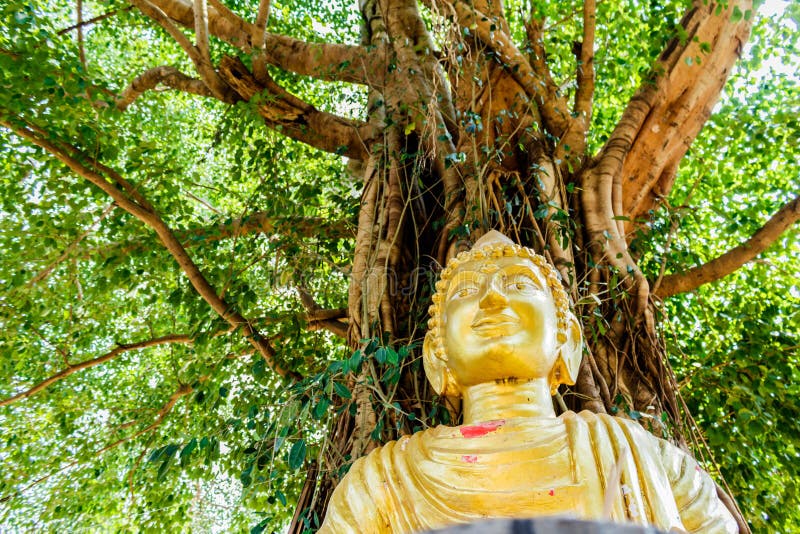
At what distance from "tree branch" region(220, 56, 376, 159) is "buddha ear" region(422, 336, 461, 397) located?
6.60 ft

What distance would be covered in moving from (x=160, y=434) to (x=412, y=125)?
3.00m

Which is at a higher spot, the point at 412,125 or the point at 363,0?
the point at 363,0

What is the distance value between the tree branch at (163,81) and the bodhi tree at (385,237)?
15mm

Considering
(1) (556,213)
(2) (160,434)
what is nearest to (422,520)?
(1) (556,213)

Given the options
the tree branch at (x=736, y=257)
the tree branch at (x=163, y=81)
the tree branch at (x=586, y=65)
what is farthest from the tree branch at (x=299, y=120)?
the tree branch at (x=736, y=257)

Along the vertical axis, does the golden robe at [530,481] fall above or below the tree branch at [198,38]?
below

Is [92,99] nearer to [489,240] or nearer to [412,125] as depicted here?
[412,125]

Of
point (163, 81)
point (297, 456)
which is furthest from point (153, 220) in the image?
point (163, 81)

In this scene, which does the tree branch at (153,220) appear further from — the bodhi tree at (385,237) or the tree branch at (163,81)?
the tree branch at (163,81)

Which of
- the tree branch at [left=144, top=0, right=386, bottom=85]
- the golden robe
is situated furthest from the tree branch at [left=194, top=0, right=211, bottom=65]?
the golden robe

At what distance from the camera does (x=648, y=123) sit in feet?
11.0

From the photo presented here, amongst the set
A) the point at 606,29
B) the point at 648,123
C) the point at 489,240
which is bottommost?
the point at 489,240

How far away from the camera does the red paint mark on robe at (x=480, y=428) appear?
1606 mm

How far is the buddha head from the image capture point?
1.78 meters
